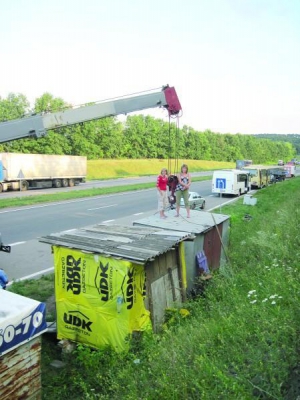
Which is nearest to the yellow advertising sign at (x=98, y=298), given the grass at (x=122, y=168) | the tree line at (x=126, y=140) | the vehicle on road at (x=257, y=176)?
Result: the tree line at (x=126, y=140)

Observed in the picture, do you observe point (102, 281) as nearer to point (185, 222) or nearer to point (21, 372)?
point (21, 372)

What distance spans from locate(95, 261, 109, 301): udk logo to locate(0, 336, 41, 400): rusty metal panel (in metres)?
1.57

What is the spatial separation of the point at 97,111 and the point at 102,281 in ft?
21.3

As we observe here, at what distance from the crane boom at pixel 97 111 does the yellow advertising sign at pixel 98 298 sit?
198 inches

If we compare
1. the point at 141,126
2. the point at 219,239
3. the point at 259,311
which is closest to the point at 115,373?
the point at 259,311

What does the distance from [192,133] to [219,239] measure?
8171 cm

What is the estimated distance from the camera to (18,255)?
471 inches

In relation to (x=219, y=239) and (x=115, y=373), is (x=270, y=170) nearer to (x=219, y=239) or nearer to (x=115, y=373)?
(x=219, y=239)

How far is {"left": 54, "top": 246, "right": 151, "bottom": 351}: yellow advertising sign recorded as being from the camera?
5902 mm

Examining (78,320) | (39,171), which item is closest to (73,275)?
(78,320)

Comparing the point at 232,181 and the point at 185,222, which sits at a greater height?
the point at 185,222

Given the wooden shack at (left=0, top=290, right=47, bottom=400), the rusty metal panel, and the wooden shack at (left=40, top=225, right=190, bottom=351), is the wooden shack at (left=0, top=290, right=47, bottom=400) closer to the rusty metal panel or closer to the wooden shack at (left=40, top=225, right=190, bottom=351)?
the rusty metal panel

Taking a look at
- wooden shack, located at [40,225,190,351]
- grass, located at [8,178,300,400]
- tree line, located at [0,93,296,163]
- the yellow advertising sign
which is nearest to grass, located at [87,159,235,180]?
tree line, located at [0,93,296,163]

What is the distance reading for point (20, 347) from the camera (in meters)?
4.38
